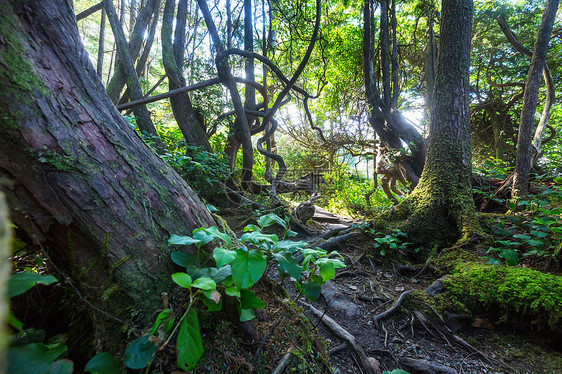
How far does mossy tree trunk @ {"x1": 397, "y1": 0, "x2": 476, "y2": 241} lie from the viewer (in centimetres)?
298

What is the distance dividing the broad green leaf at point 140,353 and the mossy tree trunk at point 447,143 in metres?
3.18

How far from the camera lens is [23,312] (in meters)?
0.82

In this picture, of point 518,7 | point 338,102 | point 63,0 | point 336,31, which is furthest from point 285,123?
point 63,0

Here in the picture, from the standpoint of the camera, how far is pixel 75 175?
78cm

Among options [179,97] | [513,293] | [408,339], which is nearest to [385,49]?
[179,97]

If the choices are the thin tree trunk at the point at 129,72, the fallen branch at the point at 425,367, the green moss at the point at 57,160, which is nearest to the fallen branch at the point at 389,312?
the fallen branch at the point at 425,367

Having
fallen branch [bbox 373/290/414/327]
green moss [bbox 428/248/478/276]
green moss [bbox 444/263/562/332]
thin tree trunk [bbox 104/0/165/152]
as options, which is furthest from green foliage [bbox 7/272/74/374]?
thin tree trunk [bbox 104/0/165/152]

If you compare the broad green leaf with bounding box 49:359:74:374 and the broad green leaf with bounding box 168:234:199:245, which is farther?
the broad green leaf with bounding box 168:234:199:245

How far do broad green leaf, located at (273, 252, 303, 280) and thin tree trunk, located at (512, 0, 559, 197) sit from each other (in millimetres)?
4890

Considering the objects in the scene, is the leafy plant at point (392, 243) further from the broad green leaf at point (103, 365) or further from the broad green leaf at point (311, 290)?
the broad green leaf at point (103, 365)

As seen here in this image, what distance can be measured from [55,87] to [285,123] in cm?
885

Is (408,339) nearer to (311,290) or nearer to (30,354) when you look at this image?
(311,290)

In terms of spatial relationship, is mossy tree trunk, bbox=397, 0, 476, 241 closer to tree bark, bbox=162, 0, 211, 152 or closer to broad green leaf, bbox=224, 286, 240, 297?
broad green leaf, bbox=224, 286, 240, 297

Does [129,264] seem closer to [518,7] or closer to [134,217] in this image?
[134,217]
